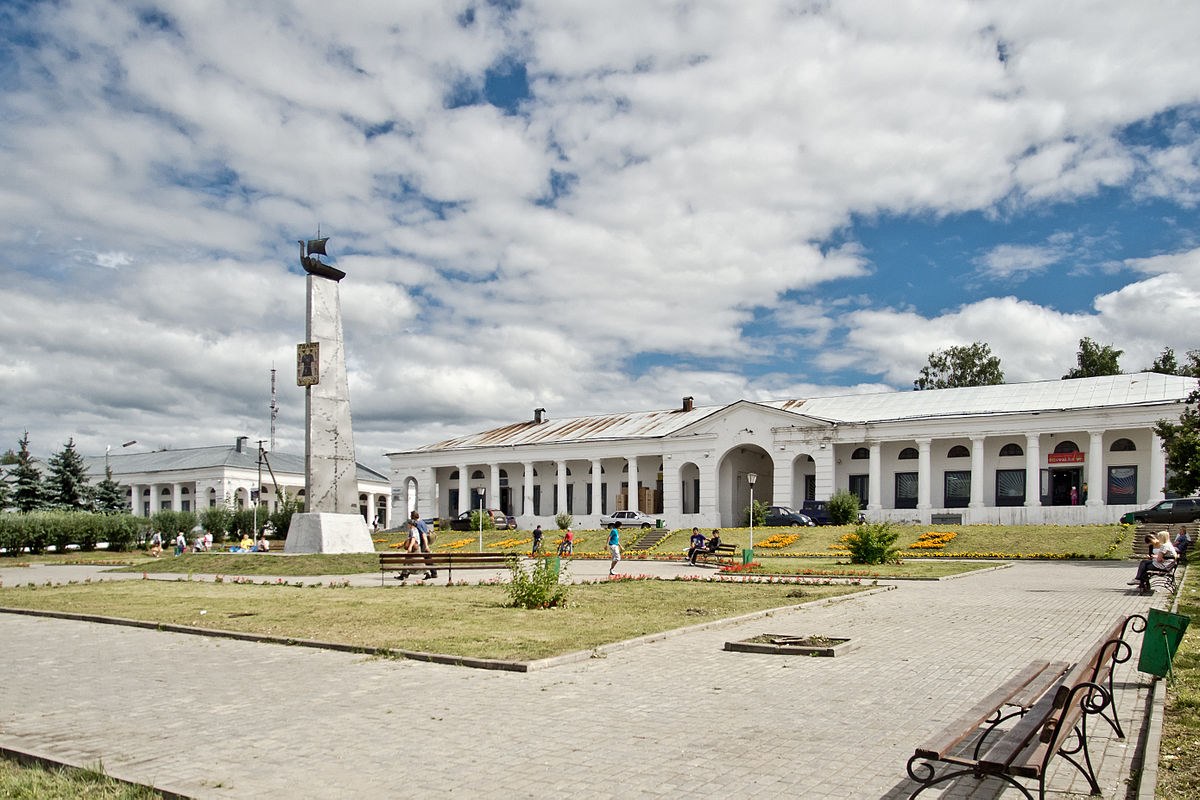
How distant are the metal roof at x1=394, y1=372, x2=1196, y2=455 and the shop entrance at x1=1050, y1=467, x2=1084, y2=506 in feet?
10.8

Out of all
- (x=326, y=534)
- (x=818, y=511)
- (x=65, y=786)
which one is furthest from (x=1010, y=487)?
(x=65, y=786)

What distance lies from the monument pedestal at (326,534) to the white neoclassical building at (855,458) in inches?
453

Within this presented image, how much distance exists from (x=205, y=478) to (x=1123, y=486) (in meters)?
64.0

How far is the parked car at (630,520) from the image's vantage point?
50.1m

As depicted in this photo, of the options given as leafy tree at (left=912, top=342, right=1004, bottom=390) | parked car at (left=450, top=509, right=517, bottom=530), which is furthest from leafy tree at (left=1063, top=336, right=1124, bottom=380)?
parked car at (left=450, top=509, right=517, bottom=530)

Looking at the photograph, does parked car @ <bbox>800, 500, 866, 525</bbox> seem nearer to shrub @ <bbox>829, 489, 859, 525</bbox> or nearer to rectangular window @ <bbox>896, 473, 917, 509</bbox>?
shrub @ <bbox>829, 489, 859, 525</bbox>

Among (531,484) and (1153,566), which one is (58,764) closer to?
(1153,566)

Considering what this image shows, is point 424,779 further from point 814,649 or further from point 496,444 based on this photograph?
point 496,444

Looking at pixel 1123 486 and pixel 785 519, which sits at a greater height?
pixel 1123 486

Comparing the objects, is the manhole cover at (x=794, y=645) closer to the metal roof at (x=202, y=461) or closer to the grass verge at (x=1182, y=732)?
the grass verge at (x=1182, y=732)

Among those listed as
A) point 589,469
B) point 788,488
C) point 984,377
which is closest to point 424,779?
point 788,488

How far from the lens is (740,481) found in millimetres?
53875

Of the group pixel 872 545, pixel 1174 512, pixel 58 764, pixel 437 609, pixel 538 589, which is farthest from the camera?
pixel 1174 512

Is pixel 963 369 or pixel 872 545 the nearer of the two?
pixel 872 545
